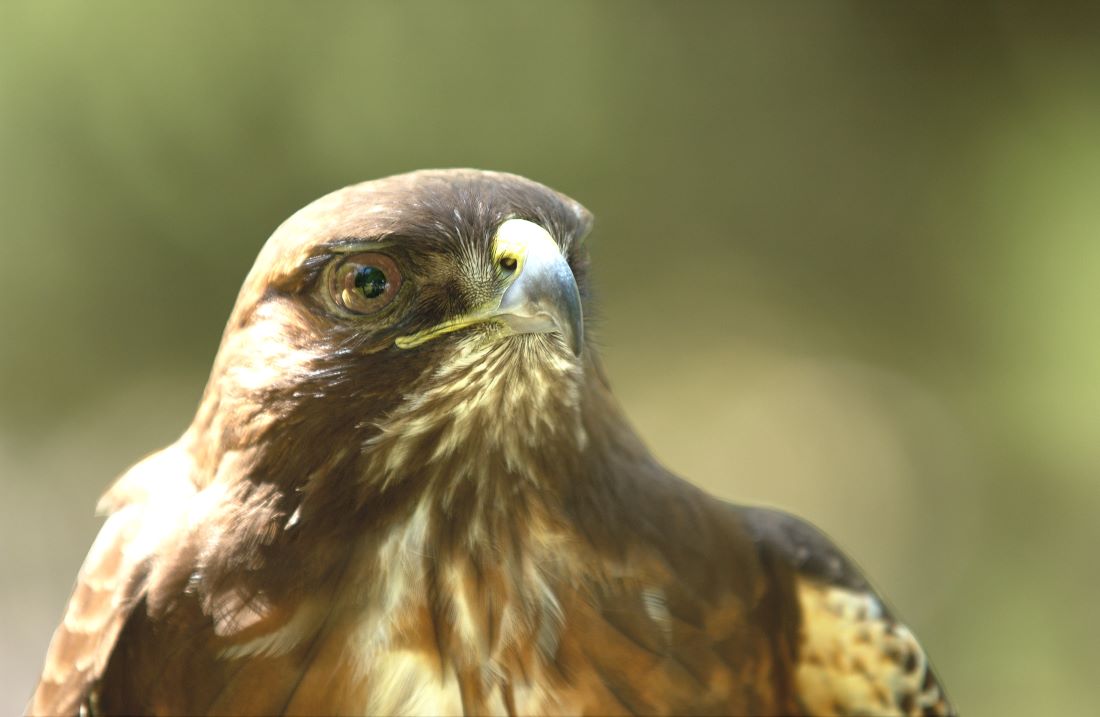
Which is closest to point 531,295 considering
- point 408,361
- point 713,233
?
point 408,361

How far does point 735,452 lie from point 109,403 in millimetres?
3842

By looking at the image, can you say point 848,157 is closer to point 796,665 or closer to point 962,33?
point 962,33

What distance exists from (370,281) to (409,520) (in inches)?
20.1

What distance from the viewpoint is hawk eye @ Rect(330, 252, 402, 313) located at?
8.18 feet

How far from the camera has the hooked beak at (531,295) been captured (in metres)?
2.40

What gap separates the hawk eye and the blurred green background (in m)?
4.93

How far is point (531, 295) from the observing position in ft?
7.95

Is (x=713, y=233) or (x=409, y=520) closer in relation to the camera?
(x=409, y=520)

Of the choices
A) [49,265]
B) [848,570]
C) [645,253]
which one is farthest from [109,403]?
[848,570]

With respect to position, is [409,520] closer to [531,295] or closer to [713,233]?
[531,295]

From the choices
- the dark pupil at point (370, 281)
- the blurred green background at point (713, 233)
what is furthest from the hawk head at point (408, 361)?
the blurred green background at point (713, 233)

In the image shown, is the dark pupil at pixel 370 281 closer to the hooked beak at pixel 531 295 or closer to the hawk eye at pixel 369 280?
the hawk eye at pixel 369 280

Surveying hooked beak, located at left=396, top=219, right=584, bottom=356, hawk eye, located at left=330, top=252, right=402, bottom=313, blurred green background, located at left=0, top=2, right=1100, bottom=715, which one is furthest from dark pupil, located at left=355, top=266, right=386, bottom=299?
blurred green background, located at left=0, top=2, right=1100, bottom=715

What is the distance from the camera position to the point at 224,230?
7527 millimetres
